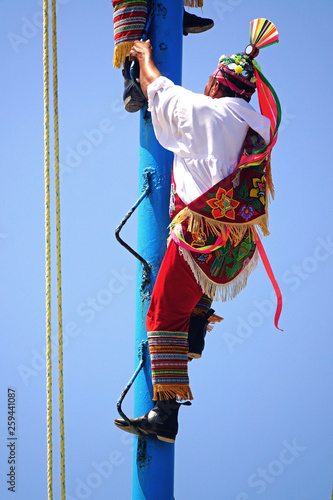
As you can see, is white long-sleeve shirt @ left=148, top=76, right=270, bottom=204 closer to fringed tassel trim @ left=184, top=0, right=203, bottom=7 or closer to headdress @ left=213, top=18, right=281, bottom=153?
headdress @ left=213, top=18, right=281, bottom=153

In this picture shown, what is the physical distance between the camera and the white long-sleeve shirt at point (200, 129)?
3.56 meters

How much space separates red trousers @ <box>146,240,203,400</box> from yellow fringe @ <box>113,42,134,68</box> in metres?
0.88

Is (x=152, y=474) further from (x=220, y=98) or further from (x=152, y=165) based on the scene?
(x=220, y=98)

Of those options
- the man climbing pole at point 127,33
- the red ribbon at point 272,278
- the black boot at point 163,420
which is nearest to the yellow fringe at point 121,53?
the man climbing pole at point 127,33

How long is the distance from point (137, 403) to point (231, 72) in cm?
143

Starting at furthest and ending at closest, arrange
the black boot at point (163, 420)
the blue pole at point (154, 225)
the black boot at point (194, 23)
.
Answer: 1. the black boot at point (194, 23)
2. the blue pole at point (154, 225)
3. the black boot at point (163, 420)

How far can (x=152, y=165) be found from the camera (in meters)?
3.97

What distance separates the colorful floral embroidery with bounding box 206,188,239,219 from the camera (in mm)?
3600

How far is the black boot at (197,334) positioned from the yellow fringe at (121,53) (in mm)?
1134

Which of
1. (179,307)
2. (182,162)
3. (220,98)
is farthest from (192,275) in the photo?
(220,98)

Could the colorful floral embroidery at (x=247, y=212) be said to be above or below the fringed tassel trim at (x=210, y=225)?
above

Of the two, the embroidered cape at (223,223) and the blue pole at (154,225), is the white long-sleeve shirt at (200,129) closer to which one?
the embroidered cape at (223,223)

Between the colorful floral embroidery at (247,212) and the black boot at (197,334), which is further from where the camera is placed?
the black boot at (197,334)

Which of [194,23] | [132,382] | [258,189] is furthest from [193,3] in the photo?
[132,382]
